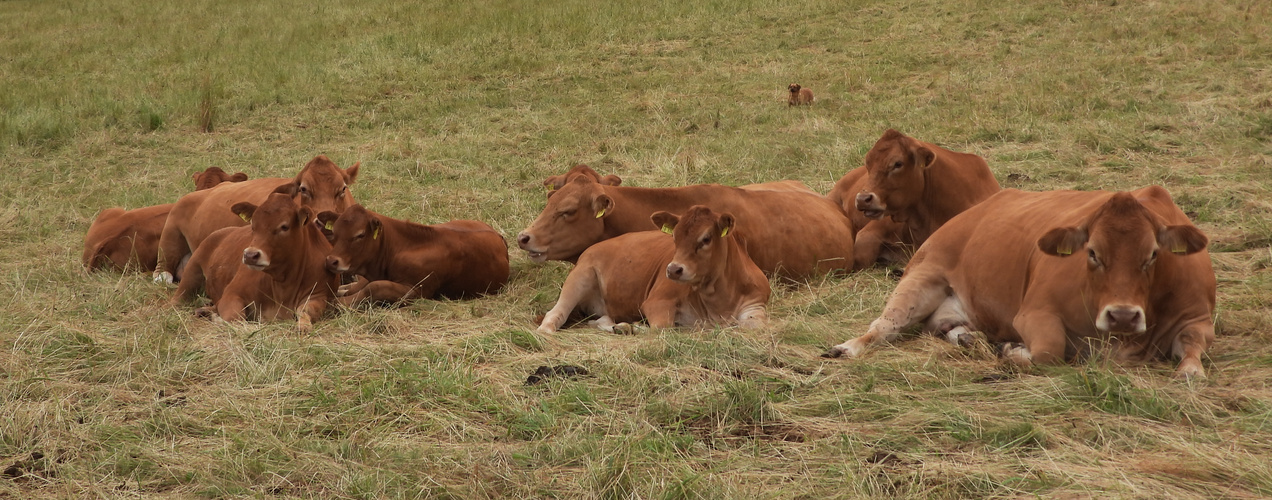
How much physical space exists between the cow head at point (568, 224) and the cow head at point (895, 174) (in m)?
1.94

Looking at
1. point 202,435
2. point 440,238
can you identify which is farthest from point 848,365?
point 440,238

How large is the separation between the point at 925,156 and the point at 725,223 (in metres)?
2.15

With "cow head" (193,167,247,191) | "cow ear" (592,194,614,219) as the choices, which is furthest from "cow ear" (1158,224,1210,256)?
"cow head" (193,167,247,191)

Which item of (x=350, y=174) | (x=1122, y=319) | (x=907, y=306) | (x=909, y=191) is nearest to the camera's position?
(x=1122, y=319)

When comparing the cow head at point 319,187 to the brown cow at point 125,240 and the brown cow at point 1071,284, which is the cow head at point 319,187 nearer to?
the brown cow at point 125,240

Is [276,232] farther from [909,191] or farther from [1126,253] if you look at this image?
[1126,253]

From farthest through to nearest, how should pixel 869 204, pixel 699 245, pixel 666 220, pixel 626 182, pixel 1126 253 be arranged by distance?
pixel 626 182 < pixel 869 204 < pixel 666 220 < pixel 699 245 < pixel 1126 253

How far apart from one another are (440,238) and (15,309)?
279cm

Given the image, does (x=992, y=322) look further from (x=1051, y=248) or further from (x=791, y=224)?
(x=791, y=224)

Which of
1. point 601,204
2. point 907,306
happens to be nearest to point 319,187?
point 601,204

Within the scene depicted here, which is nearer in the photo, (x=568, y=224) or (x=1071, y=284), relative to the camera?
(x=1071, y=284)

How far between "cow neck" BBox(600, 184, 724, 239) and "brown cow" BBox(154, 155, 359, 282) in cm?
225

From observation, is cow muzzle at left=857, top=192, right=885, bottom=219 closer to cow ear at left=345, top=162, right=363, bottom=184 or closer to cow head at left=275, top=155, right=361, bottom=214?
cow head at left=275, top=155, right=361, bottom=214

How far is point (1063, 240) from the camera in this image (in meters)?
5.38
